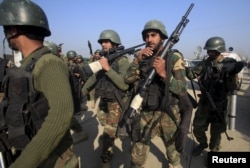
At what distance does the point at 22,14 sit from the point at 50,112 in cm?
64

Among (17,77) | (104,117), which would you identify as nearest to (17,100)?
(17,77)

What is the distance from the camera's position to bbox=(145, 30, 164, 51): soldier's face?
2834 mm

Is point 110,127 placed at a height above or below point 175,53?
below

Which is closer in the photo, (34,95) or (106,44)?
(34,95)

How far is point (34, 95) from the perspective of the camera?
1.32 metres

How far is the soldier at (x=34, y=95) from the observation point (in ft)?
3.92

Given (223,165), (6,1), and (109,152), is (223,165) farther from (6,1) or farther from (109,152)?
(6,1)

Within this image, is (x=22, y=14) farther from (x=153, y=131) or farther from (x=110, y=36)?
(x=110, y=36)

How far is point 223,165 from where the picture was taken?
10.5ft

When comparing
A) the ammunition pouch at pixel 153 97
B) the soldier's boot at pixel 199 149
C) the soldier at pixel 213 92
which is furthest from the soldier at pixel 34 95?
the soldier's boot at pixel 199 149

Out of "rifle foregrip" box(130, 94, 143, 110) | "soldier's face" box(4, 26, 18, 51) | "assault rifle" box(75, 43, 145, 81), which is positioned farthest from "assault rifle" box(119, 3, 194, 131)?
"soldier's face" box(4, 26, 18, 51)

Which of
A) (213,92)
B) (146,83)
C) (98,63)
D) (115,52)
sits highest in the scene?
(115,52)

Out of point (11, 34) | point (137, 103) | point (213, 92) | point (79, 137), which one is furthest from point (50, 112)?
point (79, 137)

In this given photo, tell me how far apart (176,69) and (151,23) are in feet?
2.40
